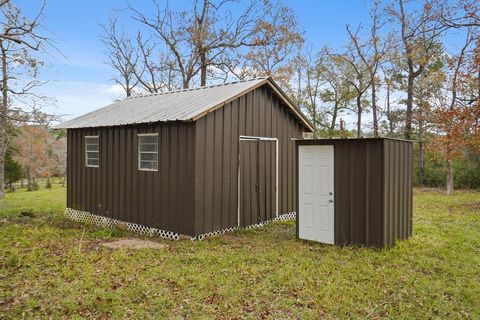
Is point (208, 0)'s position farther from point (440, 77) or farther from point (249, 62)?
point (440, 77)

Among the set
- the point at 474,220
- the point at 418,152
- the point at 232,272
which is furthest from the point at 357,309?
the point at 418,152

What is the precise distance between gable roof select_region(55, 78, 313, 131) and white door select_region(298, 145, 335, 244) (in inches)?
90.9

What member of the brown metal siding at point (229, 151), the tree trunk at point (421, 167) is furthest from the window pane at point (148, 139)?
the tree trunk at point (421, 167)

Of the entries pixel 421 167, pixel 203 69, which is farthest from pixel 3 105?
pixel 421 167

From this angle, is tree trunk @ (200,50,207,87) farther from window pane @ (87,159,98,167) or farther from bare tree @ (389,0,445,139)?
window pane @ (87,159,98,167)

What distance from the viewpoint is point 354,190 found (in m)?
7.16

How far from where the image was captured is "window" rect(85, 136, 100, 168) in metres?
10.4

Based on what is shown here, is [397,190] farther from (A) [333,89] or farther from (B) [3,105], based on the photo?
(A) [333,89]

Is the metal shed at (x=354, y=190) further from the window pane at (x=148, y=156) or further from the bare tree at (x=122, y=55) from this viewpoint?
the bare tree at (x=122, y=55)

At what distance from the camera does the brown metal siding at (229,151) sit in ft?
26.2

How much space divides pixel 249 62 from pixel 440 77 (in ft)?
34.4

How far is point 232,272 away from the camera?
5777 mm

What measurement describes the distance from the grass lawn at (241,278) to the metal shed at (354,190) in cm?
35

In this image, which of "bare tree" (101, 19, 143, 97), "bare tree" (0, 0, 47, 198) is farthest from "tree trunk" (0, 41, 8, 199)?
"bare tree" (101, 19, 143, 97)
